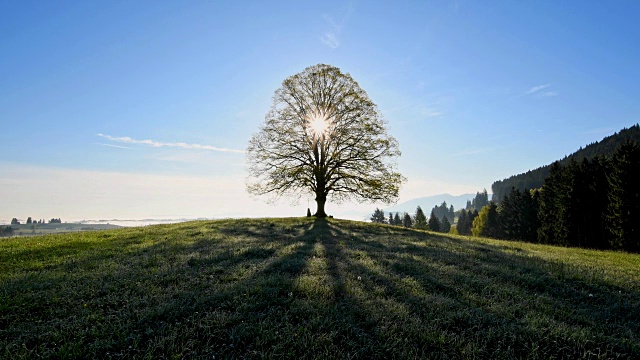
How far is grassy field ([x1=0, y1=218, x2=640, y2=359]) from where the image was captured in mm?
4652

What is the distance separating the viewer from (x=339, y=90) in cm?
3002

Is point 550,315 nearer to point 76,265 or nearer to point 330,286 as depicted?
point 330,286

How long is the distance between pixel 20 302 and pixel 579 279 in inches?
585

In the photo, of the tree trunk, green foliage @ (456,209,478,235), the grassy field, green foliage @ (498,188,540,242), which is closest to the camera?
the grassy field

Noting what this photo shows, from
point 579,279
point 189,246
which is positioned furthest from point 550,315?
point 189,246

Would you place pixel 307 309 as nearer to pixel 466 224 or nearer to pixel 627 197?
pixel 627 197

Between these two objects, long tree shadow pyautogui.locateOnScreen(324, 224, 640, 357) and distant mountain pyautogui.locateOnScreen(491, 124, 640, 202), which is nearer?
long tree shadow pyautogui.locateOnScreen(324, 224, 640, 357)

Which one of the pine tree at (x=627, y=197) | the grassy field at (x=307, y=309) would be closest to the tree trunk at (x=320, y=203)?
the grassy field at (x=307, y=309)

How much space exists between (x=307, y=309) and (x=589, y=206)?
2128 inches

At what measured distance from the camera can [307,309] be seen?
19.2 feet

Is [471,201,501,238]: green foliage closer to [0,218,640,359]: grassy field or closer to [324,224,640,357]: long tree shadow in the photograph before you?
[0,218,640,359]: grassy field

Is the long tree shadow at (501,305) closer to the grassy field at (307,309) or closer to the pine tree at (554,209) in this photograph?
the grassy field at (307,309)

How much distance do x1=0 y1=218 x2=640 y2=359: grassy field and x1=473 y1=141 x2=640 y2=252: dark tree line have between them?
34.0m

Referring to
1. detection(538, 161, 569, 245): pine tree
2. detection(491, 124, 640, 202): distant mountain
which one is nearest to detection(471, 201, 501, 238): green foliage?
detection(538, 161, 569, 245): pine tree
